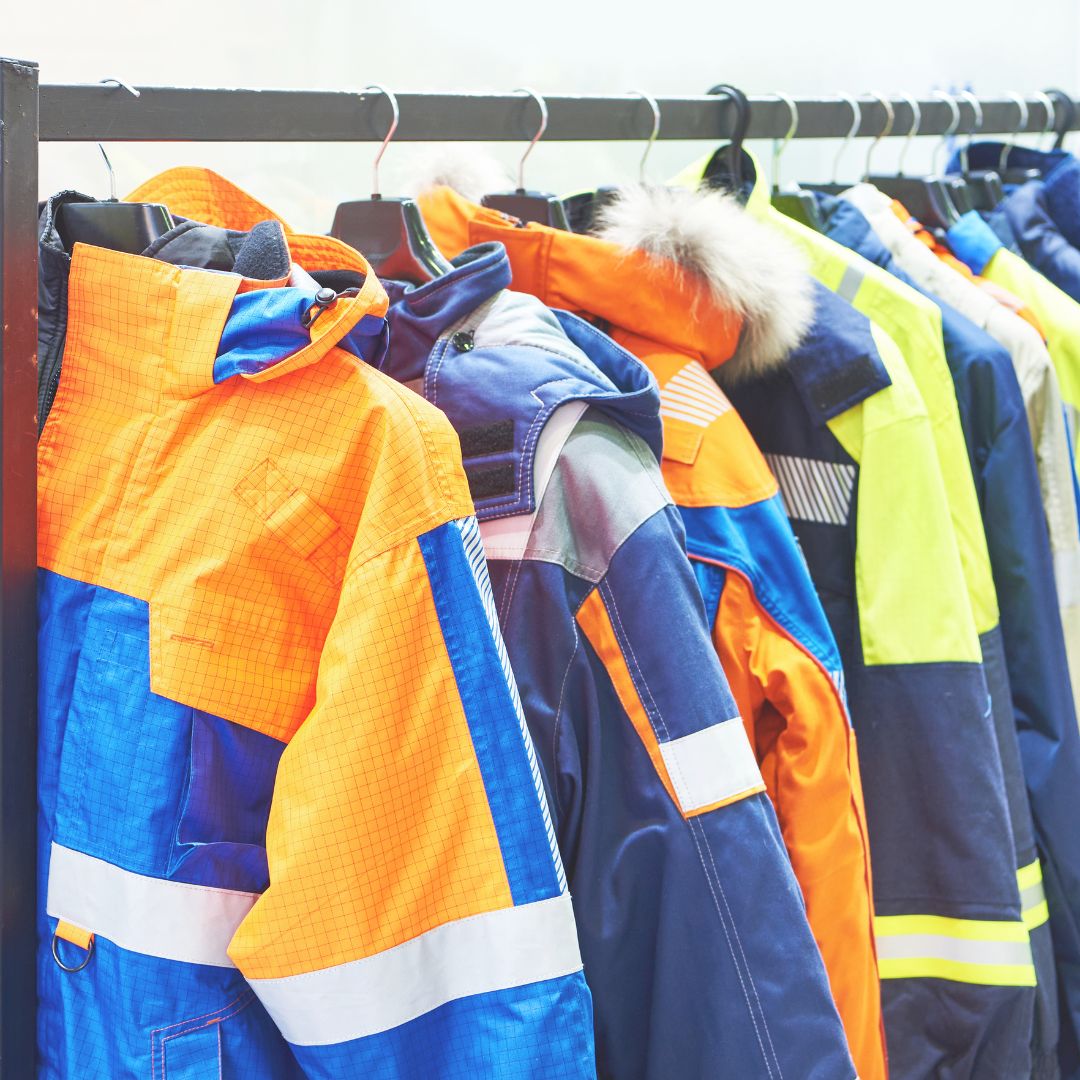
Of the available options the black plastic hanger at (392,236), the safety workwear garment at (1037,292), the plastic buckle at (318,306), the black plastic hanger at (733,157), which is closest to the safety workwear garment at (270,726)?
the plastic buckle at (318,306)

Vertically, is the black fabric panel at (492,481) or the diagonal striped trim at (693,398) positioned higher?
the diagonal striped trim at (693,398)

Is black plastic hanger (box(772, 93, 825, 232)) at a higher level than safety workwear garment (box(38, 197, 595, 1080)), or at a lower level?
higher

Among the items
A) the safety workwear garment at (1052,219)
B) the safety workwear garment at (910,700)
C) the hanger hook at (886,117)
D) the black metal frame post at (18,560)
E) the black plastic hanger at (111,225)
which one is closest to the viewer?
the black metal frame post at (18,560)

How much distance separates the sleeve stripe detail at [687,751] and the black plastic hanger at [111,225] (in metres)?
0.41

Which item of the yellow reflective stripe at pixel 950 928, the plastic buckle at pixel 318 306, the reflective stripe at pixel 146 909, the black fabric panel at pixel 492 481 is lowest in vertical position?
the yellow reflective stripe at pixel 950 928

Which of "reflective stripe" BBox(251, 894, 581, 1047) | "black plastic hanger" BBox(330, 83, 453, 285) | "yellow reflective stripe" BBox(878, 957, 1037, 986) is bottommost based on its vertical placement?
"yellow reflective stripe" BBox(878, 957, 1037, 986)

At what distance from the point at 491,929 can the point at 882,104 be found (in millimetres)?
1227

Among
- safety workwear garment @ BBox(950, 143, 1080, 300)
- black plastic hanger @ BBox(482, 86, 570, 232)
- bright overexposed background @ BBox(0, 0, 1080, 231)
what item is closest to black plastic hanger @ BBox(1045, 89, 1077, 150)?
safety workwear garment @ BBox(950, 143, 1080, 300)

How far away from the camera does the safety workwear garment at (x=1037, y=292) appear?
148cm

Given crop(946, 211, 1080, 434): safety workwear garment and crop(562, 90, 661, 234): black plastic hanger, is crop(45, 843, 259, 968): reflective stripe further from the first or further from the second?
crop(946, 211, 1080, 434): safety workwear garment

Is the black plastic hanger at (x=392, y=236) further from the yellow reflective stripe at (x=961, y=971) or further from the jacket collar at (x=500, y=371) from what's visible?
the yellow reflective stripe at (x=961, y=971)

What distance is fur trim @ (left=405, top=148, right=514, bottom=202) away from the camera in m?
1.30

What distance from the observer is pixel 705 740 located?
2.91 ft

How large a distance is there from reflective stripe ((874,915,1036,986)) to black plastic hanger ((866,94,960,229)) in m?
0.93
